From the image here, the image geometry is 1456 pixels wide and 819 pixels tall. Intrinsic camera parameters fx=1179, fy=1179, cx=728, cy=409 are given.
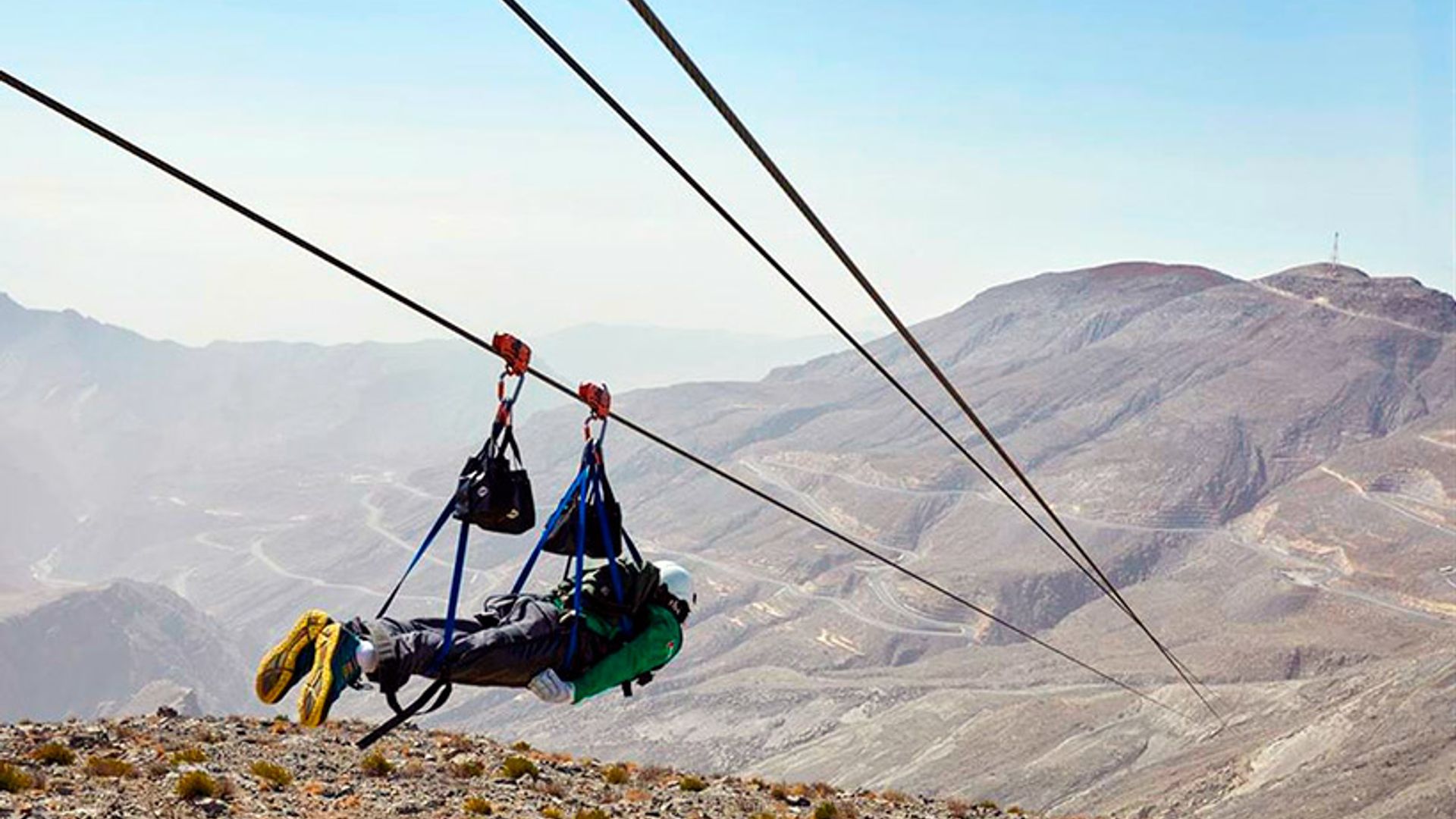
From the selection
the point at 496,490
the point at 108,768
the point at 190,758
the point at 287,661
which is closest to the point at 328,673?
the point at 287,661

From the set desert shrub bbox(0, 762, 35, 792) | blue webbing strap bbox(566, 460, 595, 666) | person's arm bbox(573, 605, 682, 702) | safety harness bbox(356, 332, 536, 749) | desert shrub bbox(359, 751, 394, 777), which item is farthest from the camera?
desert shrub bbox(359, 751, 394, 777)

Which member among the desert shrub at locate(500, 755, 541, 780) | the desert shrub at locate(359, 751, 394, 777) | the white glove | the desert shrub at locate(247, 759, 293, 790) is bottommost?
the desert shrub at locate(500, 755, 541, 780)

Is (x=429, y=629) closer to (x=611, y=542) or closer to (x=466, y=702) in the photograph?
(x=611, y=542)

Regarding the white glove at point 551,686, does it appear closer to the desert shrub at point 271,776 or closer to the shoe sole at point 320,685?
the shoe sole at point 320,685

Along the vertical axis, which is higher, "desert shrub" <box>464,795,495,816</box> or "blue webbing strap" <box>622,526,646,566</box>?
"blue webbing strap" <box>622,526,646,566</box>

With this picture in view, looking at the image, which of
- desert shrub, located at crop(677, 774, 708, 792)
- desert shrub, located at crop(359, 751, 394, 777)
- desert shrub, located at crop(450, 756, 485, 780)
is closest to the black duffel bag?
desert shrub, located at crop(359, 751, 394, 777)

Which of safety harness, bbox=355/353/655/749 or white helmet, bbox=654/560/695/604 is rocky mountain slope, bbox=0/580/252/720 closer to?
white helmet, bbox=654/560/695/604

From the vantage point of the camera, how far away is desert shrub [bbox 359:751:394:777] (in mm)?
20719

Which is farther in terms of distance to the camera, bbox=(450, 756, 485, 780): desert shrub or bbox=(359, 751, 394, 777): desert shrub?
bbox=(450, 756, 485, 780): desert shrub

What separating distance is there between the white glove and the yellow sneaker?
56.2 inches

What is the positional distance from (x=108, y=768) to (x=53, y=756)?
1.27m

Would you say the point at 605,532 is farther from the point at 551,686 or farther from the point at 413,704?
the point at 413,704

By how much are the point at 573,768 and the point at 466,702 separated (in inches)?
6016

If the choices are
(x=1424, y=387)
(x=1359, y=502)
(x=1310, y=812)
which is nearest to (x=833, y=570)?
(x=1359, y=502)
